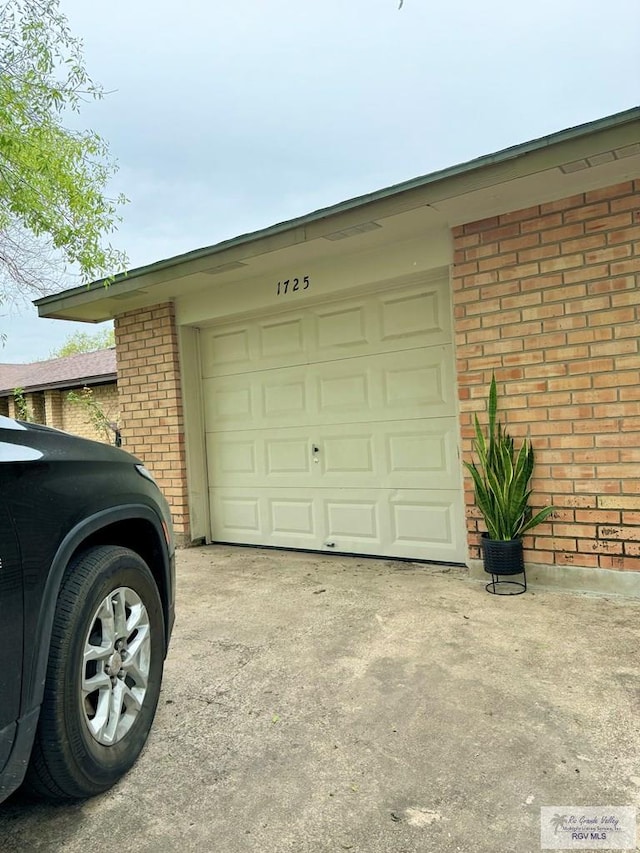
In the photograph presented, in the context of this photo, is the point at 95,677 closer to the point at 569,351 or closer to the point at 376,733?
the point at 376,733

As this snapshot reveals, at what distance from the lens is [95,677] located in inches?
68.8

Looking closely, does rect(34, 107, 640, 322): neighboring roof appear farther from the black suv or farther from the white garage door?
the black suv

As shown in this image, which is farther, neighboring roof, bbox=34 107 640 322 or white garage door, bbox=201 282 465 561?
white garage door, bbox=201 282 465 561

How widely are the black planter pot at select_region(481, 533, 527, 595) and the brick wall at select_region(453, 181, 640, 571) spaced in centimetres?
21

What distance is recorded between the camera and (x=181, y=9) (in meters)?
4.41

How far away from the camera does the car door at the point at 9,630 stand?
1.38 metres

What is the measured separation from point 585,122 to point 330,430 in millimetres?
3089

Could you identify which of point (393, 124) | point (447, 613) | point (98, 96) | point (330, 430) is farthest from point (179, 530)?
point (393, 124)

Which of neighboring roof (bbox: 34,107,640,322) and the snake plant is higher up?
neighboring roof (bbox: 34,107,640,322)

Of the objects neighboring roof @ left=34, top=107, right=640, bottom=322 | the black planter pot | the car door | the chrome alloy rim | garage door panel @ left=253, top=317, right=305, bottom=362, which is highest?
neighboring roof @ left=34, top=107, right=640, bottom=322

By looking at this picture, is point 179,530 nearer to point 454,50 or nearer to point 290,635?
point 290,635

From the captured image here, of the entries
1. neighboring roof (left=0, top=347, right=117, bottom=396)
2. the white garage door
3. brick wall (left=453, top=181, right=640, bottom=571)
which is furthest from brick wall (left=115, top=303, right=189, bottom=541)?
neighboring roof (left=0, top=347, right=117, bottom=396)

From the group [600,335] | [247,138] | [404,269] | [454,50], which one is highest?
[247,138]

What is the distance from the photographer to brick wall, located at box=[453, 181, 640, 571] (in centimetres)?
361
